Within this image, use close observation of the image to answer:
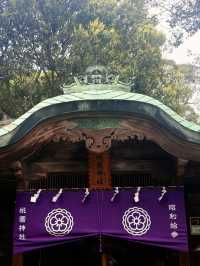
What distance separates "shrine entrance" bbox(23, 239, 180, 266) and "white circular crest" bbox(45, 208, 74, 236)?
1.42 metres

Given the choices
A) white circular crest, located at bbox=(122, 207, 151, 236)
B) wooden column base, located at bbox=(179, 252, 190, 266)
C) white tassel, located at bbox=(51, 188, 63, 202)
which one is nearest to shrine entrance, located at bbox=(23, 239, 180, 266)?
wooden column base, located at bbox=(179, 252, 190, 266)

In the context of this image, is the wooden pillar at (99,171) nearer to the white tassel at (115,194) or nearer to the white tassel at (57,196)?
the white tassel at (115,194)

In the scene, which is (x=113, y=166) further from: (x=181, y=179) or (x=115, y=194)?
(x=181, y=179)

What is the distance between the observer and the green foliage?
61.1 feet

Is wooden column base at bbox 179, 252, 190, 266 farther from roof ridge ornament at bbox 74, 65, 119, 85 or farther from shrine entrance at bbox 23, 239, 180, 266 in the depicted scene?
roof ridge ornament at bbox 74, 65, 119, 85

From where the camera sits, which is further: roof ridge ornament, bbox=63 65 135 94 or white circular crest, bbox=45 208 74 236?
roof ridge ornament, bbox=63 65 135 94

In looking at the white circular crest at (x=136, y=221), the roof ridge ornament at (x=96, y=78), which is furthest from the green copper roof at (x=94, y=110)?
the roof ridge ornament at (x=96, y=78)

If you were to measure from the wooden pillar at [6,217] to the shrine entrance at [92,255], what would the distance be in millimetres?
361

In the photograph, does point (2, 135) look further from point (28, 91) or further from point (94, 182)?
point (28, 91)

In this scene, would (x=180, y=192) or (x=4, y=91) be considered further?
(x=4, y=91)

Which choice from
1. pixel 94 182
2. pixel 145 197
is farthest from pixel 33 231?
pixel 145 197

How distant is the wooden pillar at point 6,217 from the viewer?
286 inches

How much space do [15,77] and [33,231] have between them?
1390cm

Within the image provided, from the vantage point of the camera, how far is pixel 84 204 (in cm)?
638
